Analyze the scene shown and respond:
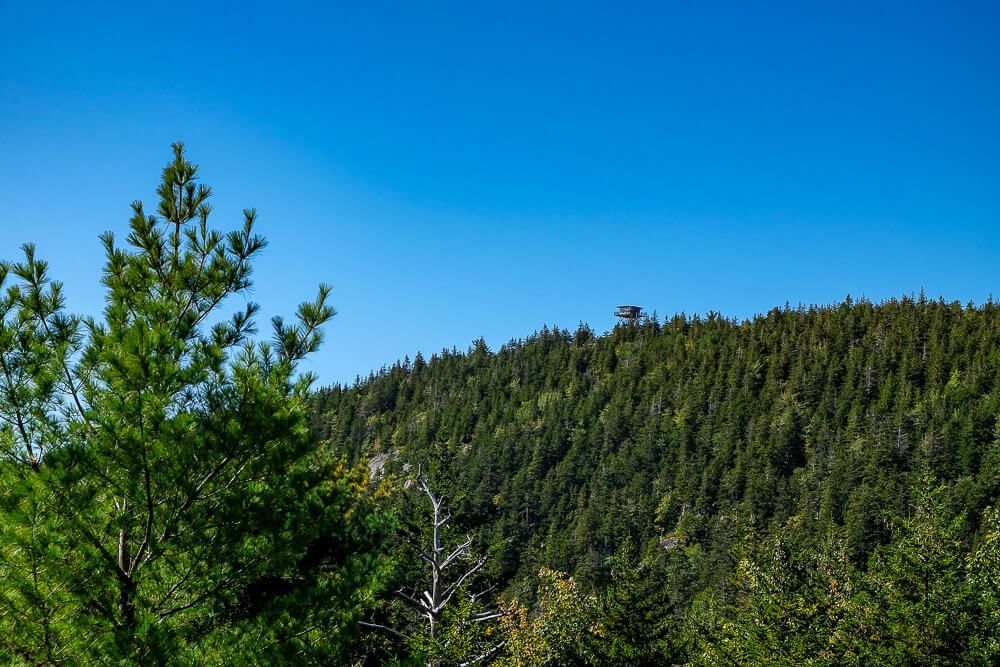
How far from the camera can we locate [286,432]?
22.3ft

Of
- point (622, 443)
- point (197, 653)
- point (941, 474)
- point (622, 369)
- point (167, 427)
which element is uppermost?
point (622, 369)

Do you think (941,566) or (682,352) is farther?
(682,352)

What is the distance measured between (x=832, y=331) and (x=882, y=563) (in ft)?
561

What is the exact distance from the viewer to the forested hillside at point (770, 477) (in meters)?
19.6

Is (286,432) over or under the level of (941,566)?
over

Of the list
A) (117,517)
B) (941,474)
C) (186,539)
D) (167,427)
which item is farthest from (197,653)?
(941,474)

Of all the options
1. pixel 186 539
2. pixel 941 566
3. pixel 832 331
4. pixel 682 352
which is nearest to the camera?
pixel 186 539

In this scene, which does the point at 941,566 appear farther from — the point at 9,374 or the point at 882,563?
the point at 9,374

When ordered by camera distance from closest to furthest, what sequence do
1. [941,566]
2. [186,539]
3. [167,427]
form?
[167,427], [186,539], [941,566]

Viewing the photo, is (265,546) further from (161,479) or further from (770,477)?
(770,477)

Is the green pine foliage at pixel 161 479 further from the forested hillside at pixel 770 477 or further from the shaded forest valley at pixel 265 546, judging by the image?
the forested hillside at pixel 770 477

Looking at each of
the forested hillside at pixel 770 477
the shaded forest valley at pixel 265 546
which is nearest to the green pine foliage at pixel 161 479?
the shaded forest valley at pixel 265 546

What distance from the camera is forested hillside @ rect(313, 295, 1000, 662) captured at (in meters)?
19.6

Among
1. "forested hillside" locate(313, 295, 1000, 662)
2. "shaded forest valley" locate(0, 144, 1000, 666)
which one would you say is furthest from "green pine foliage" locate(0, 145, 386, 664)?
"forested hillside" locate(313, 295, 1000, 662)
